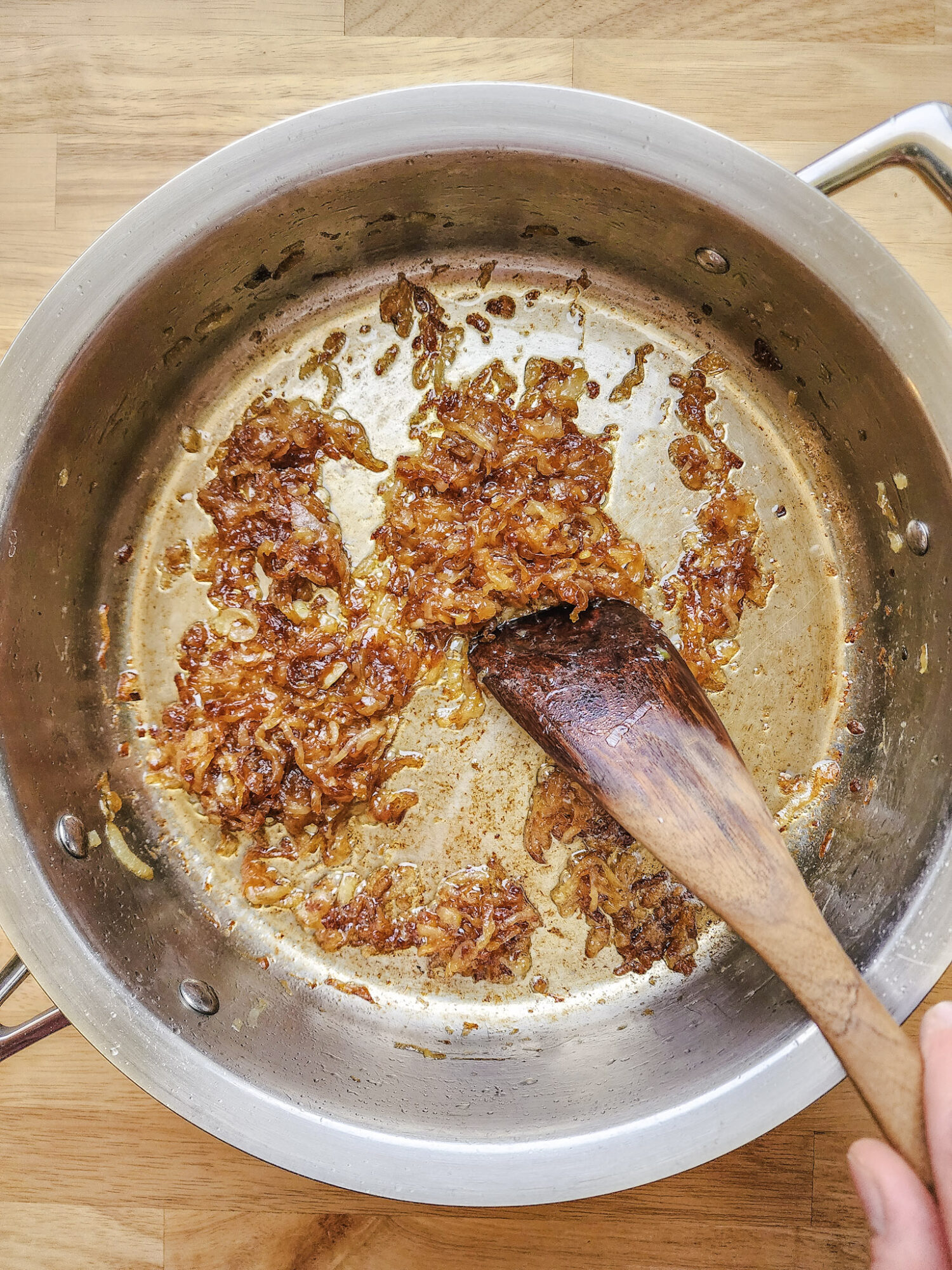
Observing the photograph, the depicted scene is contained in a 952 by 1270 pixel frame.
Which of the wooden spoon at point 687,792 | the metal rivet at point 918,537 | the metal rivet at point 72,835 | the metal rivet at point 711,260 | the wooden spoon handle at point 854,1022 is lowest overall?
the metal rivet at point 72,835

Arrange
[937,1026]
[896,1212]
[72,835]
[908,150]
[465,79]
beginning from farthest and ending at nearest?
[465,79] < [72,835] < [908,150] < [937,1026] < [896,1212]

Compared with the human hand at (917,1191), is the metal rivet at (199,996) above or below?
below

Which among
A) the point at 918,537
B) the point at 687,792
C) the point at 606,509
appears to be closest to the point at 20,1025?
the point at 687,792

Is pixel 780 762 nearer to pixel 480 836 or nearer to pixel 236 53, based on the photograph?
pixel 480 836

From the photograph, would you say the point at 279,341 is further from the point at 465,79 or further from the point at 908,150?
the point at 908,150

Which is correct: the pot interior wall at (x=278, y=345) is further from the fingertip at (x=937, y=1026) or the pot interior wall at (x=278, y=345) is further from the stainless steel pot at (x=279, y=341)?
the fingertip at (x=937, y=1026)

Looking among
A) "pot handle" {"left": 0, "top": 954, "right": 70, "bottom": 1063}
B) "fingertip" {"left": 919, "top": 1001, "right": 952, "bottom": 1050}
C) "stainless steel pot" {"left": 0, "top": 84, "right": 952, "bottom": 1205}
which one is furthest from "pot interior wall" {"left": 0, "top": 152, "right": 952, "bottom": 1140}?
"fingertip" {"left": 919, "top": 1001, "right": 952, "bottom": 1050}

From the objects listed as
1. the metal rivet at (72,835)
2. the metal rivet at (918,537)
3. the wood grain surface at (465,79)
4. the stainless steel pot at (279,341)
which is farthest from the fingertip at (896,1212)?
the metal rivet at (72,835)
